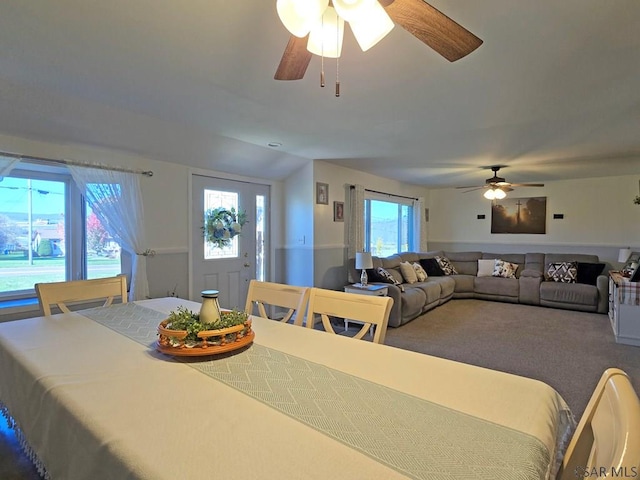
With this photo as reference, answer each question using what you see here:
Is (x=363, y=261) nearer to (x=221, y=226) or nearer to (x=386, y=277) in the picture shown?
(x=386, y=277)

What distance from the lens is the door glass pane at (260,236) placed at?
4.94m

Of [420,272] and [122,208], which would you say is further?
[420,272]

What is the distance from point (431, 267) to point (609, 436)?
244 inches

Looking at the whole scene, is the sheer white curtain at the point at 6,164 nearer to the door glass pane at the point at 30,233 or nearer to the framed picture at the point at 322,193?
the door glass pane at the point at 30,233

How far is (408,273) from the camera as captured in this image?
5809mm

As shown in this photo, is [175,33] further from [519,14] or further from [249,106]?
[519,14]

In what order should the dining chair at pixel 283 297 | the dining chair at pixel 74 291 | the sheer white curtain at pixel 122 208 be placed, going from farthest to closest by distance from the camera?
the sheer white curtain at pixel 122 208, the dining chair at pixel 74 291, the dining chair at pixel 283 297

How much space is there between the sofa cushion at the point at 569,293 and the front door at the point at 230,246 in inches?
179

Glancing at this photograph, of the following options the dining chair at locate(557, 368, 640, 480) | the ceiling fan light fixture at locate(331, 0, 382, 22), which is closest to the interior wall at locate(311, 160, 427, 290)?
the ceiling fan light fixture at locate(331, 0, 382, 22)

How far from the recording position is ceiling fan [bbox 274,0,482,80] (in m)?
1.20

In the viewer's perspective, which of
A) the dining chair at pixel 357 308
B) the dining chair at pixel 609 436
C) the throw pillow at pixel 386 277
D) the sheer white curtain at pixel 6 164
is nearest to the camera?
the dining chair at pixel 609 436

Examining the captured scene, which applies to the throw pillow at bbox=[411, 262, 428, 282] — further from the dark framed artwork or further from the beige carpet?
the dark framed artwork

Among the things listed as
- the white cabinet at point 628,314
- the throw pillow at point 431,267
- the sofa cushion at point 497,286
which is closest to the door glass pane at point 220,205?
the throw pillow at point 431,267

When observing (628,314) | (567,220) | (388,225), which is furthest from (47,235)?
(567,220)
